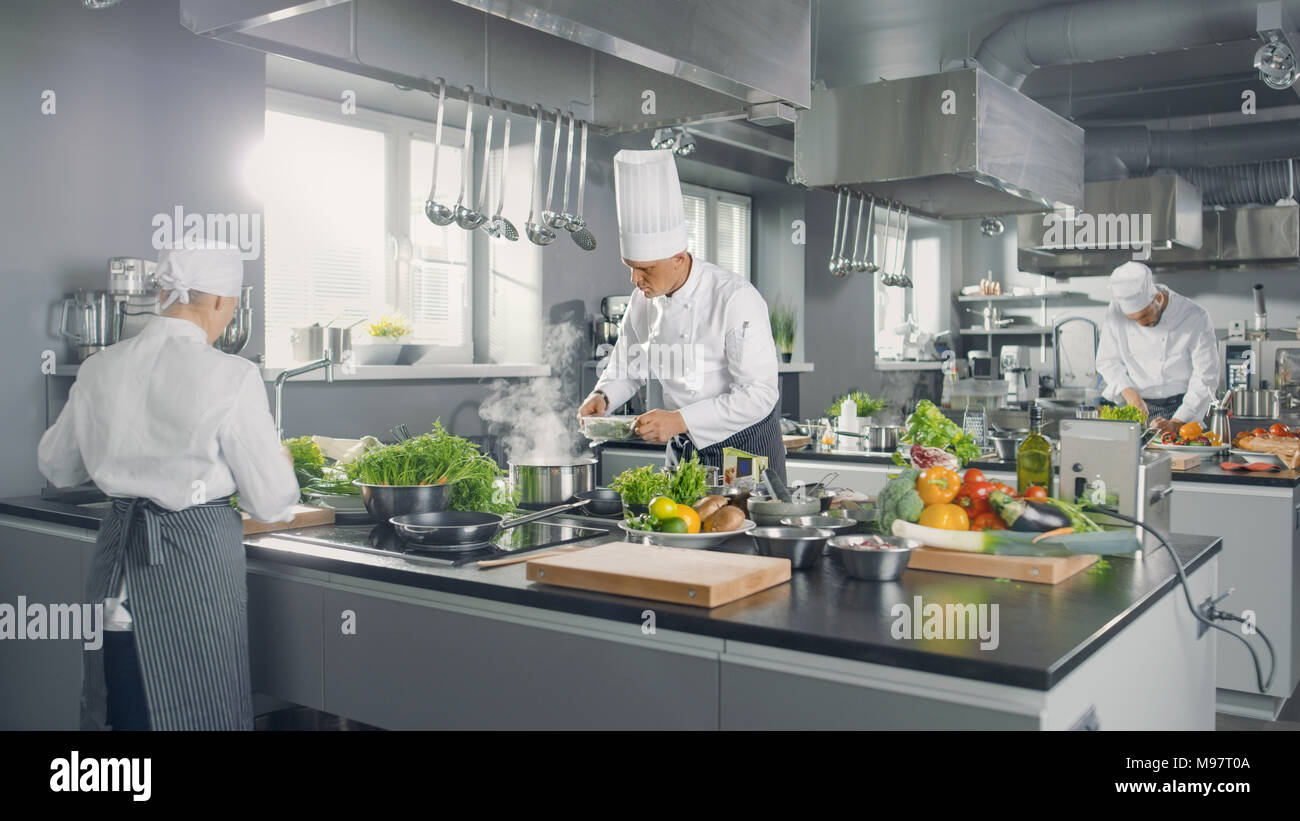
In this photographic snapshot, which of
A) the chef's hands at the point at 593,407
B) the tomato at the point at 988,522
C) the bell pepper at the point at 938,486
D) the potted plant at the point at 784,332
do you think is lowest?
the tomato at the point at 988,522

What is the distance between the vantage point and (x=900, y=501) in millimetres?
2047

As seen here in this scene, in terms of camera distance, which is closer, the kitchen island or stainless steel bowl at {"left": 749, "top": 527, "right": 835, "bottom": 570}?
the kitchen island

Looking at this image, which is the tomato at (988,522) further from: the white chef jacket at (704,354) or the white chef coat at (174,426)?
the white chef coat at (174,426)

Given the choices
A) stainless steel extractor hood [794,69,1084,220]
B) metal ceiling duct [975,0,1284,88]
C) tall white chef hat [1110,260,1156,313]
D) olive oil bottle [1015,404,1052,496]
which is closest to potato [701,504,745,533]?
olive oil bottle [1015,404,1052,496]

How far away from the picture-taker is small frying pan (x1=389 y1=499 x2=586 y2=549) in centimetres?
214

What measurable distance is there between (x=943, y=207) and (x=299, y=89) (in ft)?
9.63

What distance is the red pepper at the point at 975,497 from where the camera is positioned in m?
2.05

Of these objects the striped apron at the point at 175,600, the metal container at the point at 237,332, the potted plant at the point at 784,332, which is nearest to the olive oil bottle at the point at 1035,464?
the striped apron at the point at 175,600

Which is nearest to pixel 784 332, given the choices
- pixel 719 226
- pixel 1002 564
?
pixel 719 226

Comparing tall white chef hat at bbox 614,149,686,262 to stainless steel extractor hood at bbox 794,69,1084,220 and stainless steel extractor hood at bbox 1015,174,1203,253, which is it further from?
stainless steel extractor hood at bbox 1015,174,1203,253

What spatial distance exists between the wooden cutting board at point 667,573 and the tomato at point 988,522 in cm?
42

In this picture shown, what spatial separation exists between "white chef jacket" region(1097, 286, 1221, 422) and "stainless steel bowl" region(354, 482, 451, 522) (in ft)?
14.9
